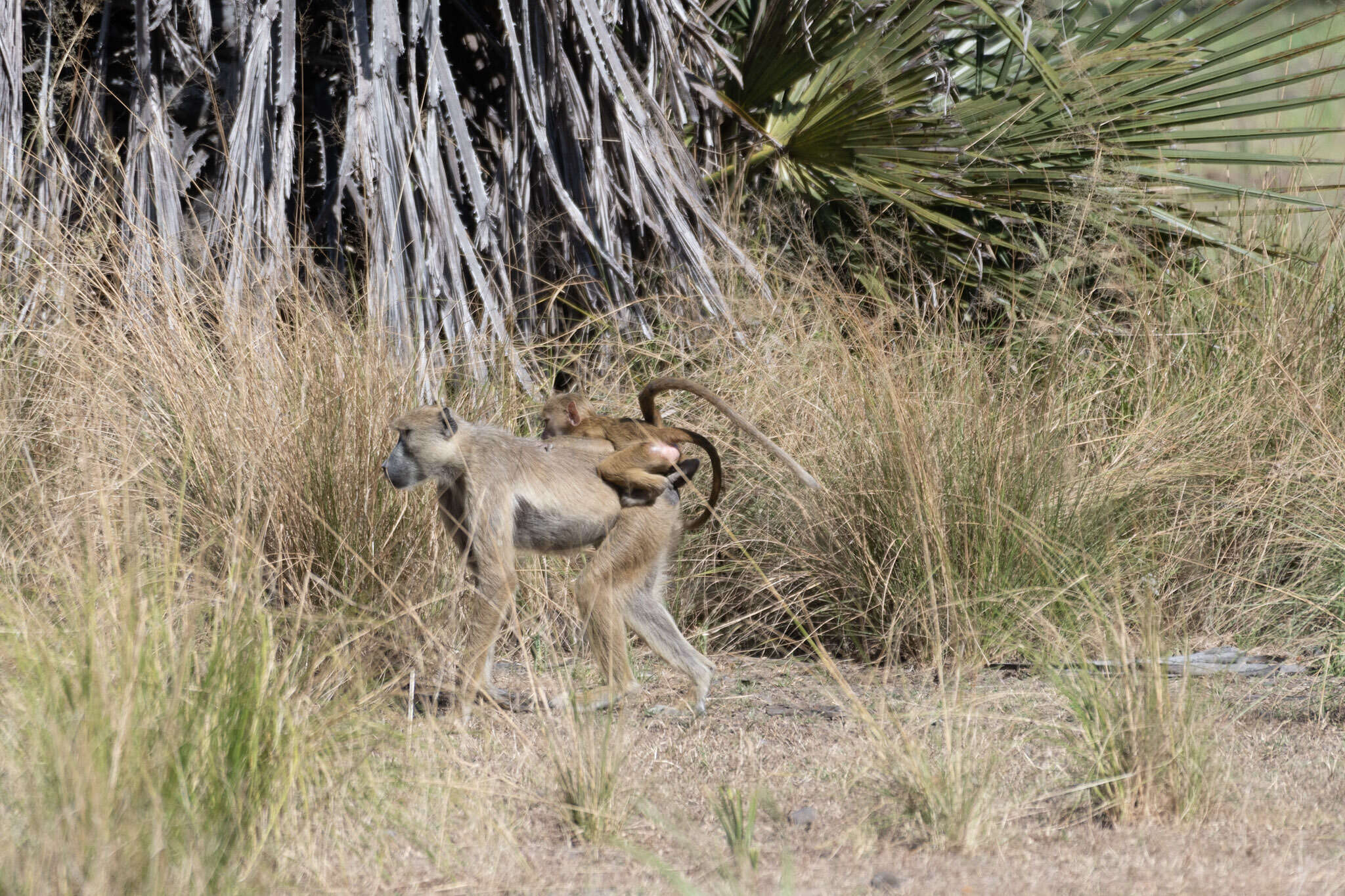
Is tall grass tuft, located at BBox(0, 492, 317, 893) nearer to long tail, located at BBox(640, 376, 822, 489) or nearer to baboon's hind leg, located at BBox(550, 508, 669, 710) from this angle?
baboon's hind leg, located at BBox(550, 508, 669, 710)

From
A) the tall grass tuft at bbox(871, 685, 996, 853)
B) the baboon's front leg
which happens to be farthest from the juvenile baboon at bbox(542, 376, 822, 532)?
the tall grass tuft at bbox(871, 685, 996, 853)

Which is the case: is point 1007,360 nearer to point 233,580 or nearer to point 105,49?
point 233,580

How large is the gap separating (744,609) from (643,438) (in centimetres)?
131

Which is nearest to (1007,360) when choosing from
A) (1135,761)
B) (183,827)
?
(1135,761)

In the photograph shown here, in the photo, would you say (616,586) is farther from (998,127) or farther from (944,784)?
(998,127)

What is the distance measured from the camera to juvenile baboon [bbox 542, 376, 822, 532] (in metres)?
4.38

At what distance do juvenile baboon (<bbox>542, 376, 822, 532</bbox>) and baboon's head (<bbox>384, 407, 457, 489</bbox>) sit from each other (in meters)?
0.53

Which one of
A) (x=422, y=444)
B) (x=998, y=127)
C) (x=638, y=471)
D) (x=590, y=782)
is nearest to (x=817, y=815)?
(x=590, y=782)

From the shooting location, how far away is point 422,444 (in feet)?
13.8

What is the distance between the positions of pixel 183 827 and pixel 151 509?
2.25m

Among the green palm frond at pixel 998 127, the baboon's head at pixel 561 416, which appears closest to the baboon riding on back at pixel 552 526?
the baboon's head at pixel 561 416

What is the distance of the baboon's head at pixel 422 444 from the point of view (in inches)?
164

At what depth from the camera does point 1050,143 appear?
6.88 m

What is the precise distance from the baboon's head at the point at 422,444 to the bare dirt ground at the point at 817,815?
766 millimetres
